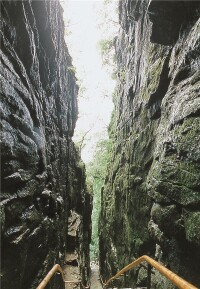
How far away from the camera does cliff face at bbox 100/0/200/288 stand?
4.42 meters

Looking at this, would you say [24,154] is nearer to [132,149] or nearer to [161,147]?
[161,147]

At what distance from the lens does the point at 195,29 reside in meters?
5.54

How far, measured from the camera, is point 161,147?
555 cm

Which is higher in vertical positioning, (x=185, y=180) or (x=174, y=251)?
(x=185, y=180)

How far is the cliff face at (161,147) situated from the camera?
14.5 feet

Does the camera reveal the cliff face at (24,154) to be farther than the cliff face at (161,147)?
No

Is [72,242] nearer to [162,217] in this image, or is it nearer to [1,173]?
[162,217]

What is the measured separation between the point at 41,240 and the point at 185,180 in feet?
10.3

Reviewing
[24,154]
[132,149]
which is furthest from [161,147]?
[132,149]

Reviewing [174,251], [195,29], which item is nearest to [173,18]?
[195,29]

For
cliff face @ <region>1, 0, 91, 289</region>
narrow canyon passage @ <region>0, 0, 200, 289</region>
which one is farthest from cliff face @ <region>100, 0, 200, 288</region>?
cliff face @ <region>1, 0, 91, 289</region>

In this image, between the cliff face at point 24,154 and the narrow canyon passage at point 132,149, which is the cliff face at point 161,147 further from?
the cliff face at point 24,154

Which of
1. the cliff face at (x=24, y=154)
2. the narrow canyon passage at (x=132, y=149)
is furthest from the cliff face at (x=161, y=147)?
the cliff face at (x=24, y=154)

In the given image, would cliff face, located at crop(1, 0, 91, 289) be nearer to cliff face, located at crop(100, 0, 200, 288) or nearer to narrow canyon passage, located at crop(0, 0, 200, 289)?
narrow canyon passage, located at crop(0, 0, 200, 289)
